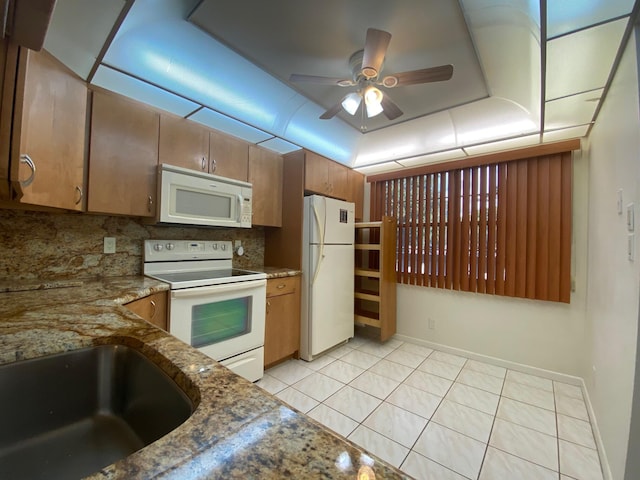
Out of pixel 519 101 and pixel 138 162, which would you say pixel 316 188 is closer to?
pixel 138 162

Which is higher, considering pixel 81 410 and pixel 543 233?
pixel 543 233

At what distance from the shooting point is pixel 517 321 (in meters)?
2.66

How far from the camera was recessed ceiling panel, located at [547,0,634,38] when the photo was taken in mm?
1128

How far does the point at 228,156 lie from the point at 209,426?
2.31 m

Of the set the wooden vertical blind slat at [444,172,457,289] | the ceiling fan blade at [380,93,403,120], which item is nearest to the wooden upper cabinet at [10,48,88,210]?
the ceiling fan blade at [380,93,403,120]

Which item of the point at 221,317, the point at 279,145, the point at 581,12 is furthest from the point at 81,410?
the point at 279,145

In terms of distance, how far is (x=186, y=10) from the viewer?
1485 millimetres

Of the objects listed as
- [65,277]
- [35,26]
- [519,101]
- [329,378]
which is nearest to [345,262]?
[329,378]

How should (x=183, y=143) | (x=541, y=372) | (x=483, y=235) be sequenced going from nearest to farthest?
(x=183, y=143), (x=541, y=372), (x=483, y=235)

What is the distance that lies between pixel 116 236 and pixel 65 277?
0.40 meters

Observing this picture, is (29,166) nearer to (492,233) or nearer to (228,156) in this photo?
(228,156)

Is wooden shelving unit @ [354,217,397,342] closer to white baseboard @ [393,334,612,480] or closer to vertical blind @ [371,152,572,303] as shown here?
vertical blind @ [371,152,572,303]

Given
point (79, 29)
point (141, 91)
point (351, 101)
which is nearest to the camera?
point (79, 29)

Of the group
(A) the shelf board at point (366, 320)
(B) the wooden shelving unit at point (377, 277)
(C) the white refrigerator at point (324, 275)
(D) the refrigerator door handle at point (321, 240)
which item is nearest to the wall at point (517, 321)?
(B) the wooden shelving unit at point (377, 277)
